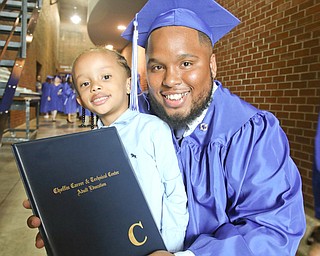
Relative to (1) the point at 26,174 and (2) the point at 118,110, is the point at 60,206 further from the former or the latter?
(2) the point at 118,110

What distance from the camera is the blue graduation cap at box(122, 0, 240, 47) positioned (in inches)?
48.3

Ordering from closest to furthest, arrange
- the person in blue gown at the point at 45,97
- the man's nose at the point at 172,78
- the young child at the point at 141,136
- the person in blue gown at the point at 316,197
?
the person in blue gown at the point at 316,197 < the young child at the point at 141,136 < the man's nose at the point at 172,78 < the person in blue gown at the point at 45,97

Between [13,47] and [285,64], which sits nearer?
[285,64]

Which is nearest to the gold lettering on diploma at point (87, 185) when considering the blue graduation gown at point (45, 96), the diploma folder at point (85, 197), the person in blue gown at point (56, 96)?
the diploma folder at point (85, 197)

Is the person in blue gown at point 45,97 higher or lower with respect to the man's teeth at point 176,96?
higher

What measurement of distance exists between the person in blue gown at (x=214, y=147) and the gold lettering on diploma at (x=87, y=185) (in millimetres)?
109

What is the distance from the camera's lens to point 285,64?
9.60 ft

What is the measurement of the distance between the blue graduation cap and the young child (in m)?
0.23

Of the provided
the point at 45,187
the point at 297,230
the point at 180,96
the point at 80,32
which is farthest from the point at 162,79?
the point at 80,32

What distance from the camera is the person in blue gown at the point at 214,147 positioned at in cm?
96

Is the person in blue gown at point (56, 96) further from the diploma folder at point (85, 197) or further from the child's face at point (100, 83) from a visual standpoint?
the diploma folder at point (85, 197)

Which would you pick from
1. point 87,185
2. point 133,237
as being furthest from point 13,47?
point 133,237

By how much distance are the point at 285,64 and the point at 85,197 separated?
2.71 m

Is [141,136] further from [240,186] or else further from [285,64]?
[285,64]
